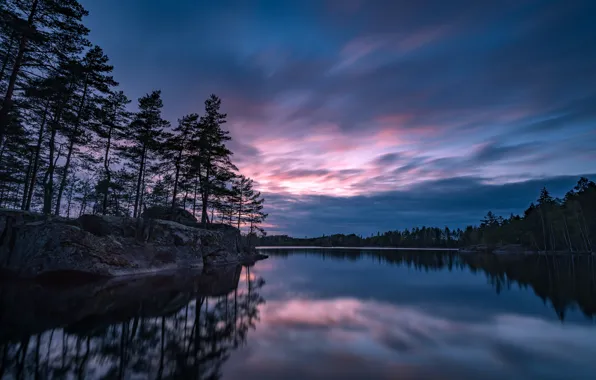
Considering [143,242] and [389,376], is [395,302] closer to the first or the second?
[389,376]

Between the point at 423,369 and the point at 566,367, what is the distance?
3.32 meters

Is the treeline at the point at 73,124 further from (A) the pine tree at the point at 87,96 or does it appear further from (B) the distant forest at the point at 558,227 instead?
(B) the distant forest at the point at 558,227

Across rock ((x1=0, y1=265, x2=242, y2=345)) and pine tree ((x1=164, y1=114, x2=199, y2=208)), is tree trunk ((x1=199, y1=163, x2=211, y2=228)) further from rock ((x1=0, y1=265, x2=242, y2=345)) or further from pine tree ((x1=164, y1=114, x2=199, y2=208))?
rock ((x1=0, y1=265, x2=242, y2=345))

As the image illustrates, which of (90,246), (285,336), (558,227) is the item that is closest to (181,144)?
(90,246)

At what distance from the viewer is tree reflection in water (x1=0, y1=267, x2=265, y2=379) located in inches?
221

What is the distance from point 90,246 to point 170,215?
1824cm

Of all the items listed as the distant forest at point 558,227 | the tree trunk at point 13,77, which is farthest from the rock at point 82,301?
the distant forest at point 558,227

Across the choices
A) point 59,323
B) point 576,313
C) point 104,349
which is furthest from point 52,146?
point 576,313

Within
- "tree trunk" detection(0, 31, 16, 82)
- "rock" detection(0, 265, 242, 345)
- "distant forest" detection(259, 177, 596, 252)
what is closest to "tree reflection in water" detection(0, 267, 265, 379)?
"rock" detection(0, 265, 242, 345)

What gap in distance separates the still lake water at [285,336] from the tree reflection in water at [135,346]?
0.09ft

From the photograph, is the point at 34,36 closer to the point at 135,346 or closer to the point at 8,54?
the point at 8,54

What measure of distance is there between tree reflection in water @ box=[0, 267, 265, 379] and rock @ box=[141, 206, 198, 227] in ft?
86.0

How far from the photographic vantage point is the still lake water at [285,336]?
593 centimetres

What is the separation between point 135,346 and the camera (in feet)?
23.0
